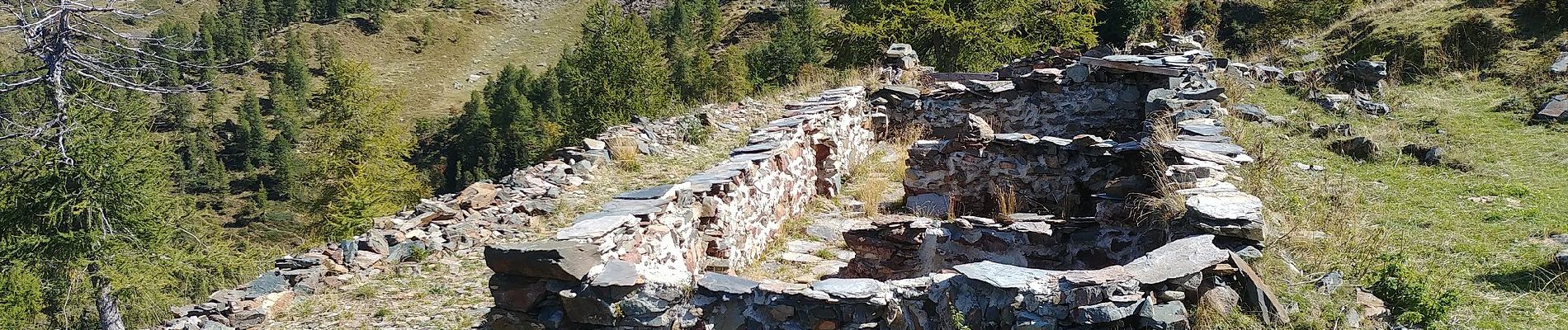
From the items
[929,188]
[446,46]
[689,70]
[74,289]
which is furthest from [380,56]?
[929,188]

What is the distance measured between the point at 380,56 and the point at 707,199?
9343 centimetres

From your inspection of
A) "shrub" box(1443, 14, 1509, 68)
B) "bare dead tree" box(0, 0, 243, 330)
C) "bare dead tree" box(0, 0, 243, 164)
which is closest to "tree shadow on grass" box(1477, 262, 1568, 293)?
"shrub" box(1443, 14, 1509, 68)

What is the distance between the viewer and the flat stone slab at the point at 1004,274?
4230 mm

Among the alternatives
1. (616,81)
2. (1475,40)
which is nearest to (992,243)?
(1475,40)

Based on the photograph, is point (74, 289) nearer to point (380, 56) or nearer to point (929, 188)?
point (929, 188)

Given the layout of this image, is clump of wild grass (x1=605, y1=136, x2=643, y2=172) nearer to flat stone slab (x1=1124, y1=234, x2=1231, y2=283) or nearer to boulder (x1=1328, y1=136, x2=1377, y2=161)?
flat stone slab (x1=1124, y1=234, x2=1231, y2=283)

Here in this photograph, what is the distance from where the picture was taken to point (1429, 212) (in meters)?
5.98

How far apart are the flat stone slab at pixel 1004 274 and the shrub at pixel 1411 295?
1791 mm

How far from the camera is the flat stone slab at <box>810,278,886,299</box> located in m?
4.39

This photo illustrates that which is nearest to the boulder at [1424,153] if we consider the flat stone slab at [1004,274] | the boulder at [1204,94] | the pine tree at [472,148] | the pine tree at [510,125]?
the boulder at [1204,94]

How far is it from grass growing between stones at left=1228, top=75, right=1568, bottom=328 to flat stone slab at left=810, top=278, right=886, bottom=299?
2.14m

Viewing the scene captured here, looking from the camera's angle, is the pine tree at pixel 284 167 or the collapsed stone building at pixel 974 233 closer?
the collapsed stone building at pixel 974 233

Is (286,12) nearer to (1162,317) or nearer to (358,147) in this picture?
(358,147)

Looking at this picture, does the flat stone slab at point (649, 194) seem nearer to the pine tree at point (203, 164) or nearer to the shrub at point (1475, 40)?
the shrub at point (1475, 40)
